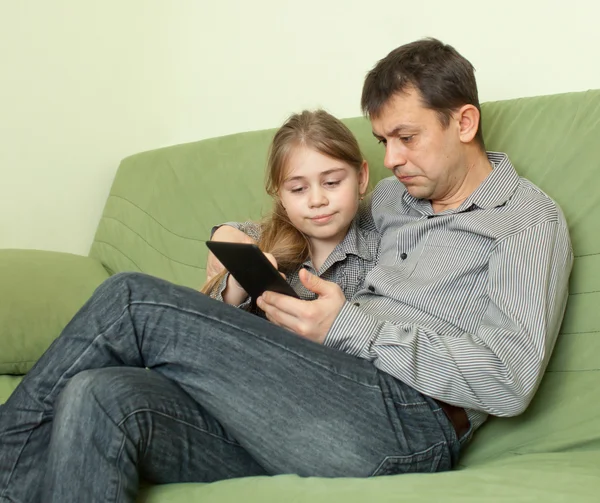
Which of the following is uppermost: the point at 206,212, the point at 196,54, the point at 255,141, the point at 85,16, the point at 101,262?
the point at 85,16

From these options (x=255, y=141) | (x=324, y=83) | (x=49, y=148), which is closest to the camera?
(x=255, y=141)

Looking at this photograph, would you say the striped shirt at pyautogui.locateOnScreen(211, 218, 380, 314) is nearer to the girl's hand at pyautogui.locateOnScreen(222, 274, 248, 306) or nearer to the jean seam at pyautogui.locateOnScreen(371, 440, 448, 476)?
the girl's hand at pyautogui.locateOnScreen(222, 274, 248, 306)

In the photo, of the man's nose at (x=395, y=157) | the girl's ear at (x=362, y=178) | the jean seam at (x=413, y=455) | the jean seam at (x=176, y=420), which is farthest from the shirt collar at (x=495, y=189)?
the jean seam at (x=176, y=420)

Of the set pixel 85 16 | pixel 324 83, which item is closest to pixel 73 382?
pixel 324 83

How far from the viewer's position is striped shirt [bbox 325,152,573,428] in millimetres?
1155

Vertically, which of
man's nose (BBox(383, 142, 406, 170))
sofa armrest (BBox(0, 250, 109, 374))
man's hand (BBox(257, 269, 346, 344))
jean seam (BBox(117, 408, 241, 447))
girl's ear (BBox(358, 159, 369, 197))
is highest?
man's nose (BBox(383, 142, 406, 170))

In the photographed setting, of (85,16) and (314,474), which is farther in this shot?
(85,16)

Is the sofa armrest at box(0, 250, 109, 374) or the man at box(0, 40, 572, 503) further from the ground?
the man at box(0, 40, 572, 503)

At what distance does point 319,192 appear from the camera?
1.50 m

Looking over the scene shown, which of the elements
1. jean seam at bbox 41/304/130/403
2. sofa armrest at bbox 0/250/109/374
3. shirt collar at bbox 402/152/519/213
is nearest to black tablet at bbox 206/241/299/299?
jean seam at bbox 41/304/130/403

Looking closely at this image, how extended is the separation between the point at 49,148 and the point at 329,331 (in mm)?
1509

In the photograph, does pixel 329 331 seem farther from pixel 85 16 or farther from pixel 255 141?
pixel 85 16

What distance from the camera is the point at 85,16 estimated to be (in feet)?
7.93

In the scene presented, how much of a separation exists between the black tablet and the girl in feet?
0.85
